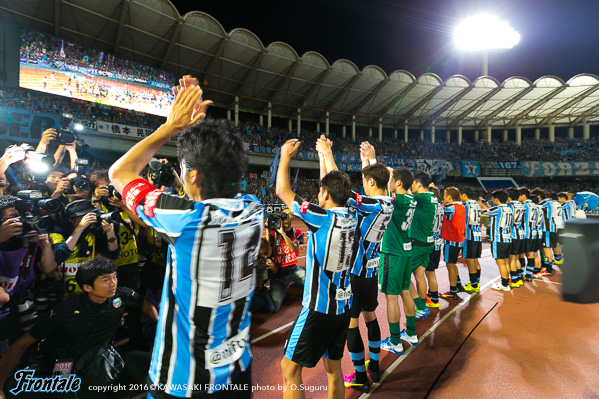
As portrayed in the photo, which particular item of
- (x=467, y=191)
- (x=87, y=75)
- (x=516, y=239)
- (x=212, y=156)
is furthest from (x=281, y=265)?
(x=87, y=75)

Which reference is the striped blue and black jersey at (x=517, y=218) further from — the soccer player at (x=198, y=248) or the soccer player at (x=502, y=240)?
the soccer player at (x=198, y=248)

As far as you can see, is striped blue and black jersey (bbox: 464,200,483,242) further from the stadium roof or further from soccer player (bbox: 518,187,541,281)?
the stadium roof

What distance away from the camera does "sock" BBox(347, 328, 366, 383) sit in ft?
9.87

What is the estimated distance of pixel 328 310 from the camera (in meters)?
2.32

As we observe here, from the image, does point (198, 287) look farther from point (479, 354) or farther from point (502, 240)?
point (502, 240)

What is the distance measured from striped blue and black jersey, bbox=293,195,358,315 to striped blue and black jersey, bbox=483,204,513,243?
5.98 m

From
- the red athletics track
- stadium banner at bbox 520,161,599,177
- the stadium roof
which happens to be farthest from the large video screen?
stadium banner at bbox 520,161,599,177

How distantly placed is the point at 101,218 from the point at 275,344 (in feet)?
8.64

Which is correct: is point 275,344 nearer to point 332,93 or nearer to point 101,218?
point 101,218

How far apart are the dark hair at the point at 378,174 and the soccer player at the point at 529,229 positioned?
19.3 feet

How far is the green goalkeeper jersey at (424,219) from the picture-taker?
4891mm

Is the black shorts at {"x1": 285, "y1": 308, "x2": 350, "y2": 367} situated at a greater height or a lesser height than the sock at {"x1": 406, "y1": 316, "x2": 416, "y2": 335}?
greater

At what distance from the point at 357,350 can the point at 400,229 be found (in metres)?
1.73

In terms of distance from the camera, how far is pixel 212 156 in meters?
1.34
